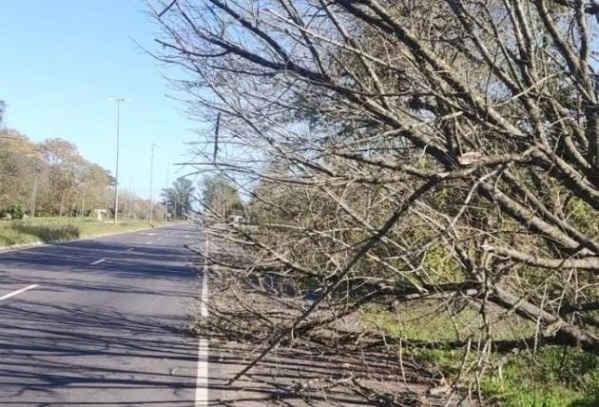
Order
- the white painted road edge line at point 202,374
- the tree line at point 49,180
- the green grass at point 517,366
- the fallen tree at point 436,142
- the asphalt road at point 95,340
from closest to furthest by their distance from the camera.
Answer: the fallen tree at point 436,142, the green grass at point 517,366, the white painted road edge line at point 202,374, the asphalt road at point 95,340, the tree line at point 49,180

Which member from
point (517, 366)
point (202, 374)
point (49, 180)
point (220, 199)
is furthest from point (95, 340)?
point (49, 180)

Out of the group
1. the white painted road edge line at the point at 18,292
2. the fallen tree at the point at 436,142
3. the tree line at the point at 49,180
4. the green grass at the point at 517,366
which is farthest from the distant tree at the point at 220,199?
the tree line at the point at 49,180

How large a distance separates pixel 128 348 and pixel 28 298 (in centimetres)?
510

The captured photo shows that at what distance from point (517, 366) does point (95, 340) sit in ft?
16.7

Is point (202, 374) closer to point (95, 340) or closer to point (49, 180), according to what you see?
point (95, 340)

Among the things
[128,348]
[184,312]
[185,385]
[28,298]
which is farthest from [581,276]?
[28,298]

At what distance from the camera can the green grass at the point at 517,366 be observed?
6660mm

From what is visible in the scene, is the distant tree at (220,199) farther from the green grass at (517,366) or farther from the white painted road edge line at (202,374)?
the green grass at (517,366)

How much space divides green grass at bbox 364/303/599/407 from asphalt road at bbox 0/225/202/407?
208 centimetres

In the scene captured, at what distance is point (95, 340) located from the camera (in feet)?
32.1

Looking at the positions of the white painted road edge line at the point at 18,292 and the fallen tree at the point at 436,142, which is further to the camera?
the white painted road edge line at the point at 18,292

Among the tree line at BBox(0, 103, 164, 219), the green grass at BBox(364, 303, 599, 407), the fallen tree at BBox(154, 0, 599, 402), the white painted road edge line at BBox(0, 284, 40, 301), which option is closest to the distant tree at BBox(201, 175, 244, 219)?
the fallen tree at BBox(154, 0, 599, 402)

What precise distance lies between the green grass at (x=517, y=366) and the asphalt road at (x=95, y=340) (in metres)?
2.08

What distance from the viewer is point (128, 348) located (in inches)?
372
